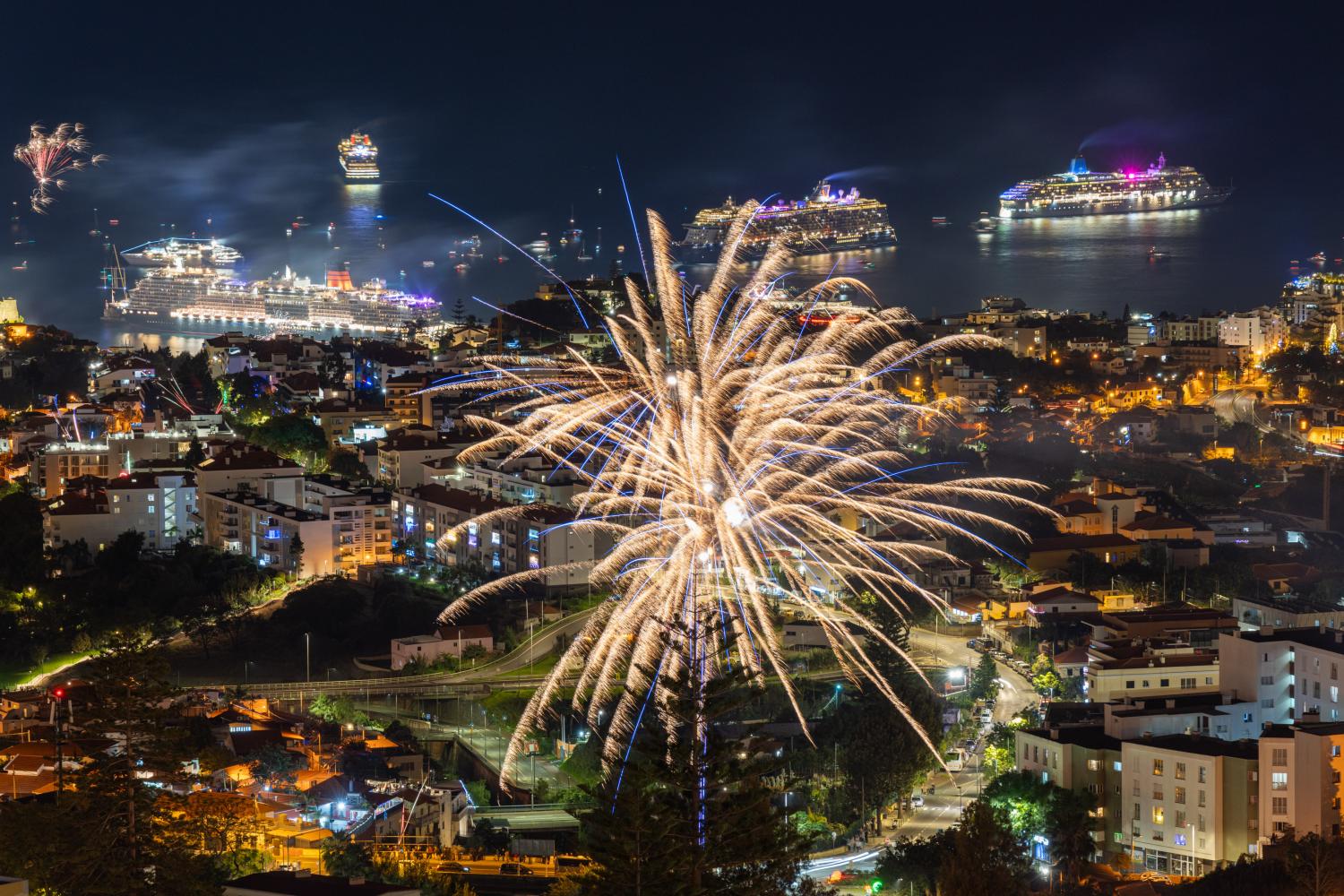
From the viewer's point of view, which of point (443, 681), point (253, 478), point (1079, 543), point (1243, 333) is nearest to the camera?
point (443, 681)

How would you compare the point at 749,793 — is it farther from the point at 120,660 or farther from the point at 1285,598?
the point at 1285,598

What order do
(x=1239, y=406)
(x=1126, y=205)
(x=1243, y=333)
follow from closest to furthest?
1. (x=1239, y=406)
2. (x=1243, y=333)
3. (x=1126, y=205)

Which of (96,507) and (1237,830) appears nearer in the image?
(1237,830)

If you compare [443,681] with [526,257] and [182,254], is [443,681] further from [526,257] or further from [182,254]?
[182,254]

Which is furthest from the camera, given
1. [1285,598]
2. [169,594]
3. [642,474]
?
[169,594]

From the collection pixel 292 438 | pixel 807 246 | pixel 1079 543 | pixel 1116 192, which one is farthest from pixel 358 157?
pixel 1079 543

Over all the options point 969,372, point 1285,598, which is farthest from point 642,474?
point 969,372

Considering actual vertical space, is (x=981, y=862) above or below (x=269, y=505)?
below
